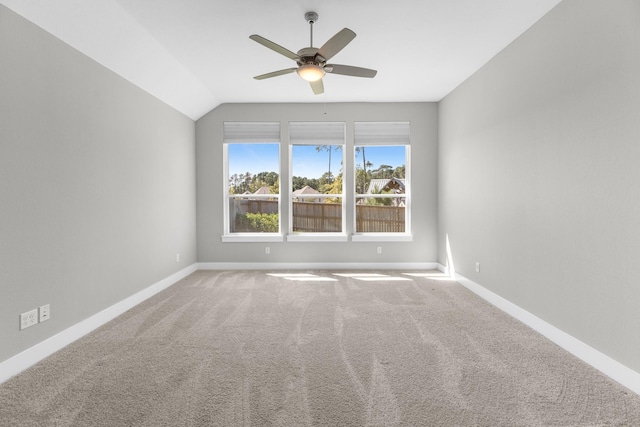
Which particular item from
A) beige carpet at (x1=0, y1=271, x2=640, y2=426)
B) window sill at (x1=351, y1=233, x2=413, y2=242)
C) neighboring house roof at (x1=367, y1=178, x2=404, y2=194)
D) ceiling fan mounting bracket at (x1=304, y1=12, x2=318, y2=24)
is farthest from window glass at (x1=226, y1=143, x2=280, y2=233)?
ceiling fan mounting bracket at (x1=304, y1=12, x2=318, y2=24)

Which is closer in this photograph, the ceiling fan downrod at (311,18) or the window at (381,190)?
the ceiling fan downrod at (311,18)

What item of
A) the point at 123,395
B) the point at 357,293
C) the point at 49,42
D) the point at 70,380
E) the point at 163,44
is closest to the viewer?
the point at 123,395

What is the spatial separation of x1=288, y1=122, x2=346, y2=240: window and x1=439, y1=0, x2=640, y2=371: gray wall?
7.25 feet

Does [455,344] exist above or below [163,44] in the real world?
below

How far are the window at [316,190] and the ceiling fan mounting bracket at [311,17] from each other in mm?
2560

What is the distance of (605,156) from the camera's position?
2.12 meters

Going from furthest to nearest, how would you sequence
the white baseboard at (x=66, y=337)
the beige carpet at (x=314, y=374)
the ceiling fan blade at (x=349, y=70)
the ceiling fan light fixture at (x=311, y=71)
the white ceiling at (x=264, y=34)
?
the ceiling fan blade at (x=349, y=70) < the ceiling fan light fixture at (x=311, y=71) < the white ceiling at (x=264, y=34) < the white baseboard at (x=66, y=337) < the beige carpet at (x=314, y=374)

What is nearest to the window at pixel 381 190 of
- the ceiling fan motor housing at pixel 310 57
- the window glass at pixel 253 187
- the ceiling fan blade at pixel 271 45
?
the window glass at pixel 253 187

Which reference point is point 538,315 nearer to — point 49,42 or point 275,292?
point 275,292

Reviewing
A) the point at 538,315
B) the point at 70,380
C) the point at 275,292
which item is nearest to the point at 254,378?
the point at 70,380

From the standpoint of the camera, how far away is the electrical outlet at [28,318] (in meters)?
2.17

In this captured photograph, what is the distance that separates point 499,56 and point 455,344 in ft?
9.86

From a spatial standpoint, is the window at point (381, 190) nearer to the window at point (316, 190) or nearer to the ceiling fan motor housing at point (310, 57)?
the window at point (316, 190)

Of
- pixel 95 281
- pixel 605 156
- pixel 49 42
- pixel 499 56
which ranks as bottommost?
pixel 95 281
